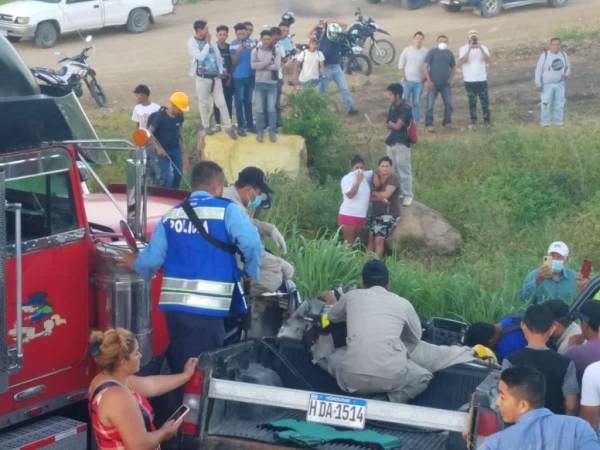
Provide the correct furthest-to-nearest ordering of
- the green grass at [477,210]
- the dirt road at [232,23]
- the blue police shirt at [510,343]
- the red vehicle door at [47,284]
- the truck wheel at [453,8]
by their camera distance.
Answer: the truck wheel at [453,8]
the dirt road at [232,23]
the green grass at [477,210]
the blue police shirt at [510,343]
the red vehicle door at [47,284]

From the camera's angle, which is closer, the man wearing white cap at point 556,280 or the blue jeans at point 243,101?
the man wearing white cap at point 556,280

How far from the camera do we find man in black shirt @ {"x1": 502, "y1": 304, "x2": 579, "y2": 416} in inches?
252

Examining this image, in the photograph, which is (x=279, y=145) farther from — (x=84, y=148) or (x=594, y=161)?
(x=84, y=148)

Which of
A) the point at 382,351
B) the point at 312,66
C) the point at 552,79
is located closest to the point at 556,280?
the point at 382,351

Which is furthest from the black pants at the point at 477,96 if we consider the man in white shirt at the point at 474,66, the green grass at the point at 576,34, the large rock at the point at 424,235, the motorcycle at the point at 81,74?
the green grass at the point at 576,34

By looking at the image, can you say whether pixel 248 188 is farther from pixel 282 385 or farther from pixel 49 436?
pixel 49 436

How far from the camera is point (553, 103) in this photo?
62.3ft

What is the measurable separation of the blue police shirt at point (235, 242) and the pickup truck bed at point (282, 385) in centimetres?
54

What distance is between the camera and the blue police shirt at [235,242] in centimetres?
682

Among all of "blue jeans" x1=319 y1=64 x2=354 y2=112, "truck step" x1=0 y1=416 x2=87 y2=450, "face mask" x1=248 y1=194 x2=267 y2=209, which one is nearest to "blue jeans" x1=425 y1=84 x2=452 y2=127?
"blue jeans" x1=319 y1=64 x2=354 y2=112

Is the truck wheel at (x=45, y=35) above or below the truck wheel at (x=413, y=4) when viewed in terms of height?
below

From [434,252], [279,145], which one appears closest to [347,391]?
[434,252]

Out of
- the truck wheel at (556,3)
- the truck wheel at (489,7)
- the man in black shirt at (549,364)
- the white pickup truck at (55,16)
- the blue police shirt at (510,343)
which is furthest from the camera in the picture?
the truck wheel at (556,3)

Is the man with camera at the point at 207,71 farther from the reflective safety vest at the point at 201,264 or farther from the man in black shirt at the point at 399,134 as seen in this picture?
the reflective safety vest at the point at 201,264
